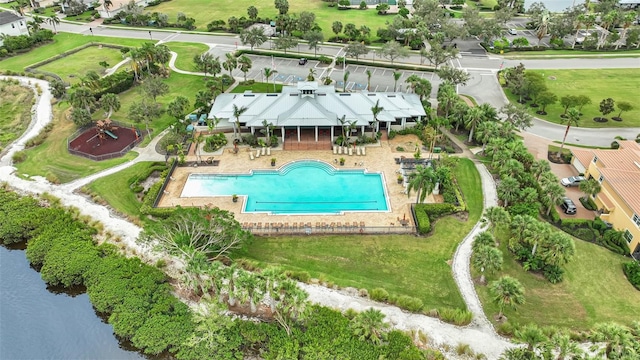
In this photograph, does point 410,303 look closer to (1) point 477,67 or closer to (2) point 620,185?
(2) point 620,185

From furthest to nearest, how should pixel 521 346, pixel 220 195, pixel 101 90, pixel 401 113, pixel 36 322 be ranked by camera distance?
pixel 101 90, pixel 401 113, pixel 220 195, pixel 36 322, pixel 521 346

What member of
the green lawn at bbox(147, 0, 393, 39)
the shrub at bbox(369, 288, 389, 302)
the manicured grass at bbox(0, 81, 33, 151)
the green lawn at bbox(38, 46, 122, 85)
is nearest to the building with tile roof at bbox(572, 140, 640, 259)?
the shrub at bbox(369, 288, 389, 302)

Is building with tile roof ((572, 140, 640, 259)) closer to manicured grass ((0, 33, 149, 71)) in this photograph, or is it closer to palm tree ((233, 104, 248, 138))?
palm tree ((233, 104, 248, 138))

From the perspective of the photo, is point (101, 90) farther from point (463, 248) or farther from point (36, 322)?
point (463, 248)

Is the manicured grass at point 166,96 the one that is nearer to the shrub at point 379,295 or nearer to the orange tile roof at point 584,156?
the shrub at point 379,295

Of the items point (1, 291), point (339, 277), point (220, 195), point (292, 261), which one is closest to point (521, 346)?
point (339, 277)

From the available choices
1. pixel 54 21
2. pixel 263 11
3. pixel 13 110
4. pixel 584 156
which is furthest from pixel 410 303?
pixel 54 21
